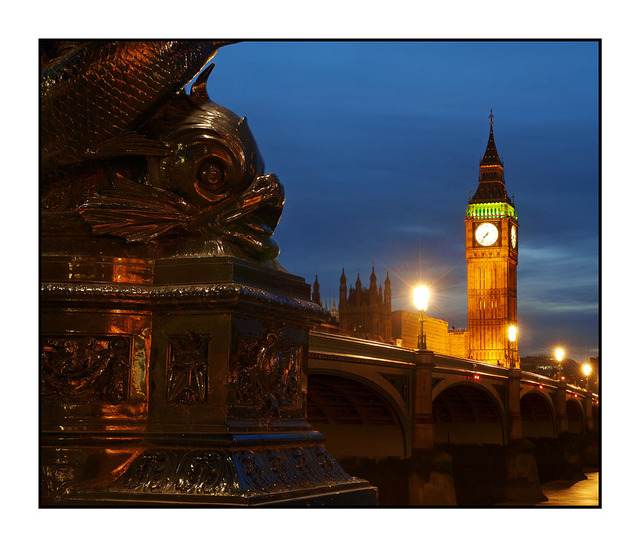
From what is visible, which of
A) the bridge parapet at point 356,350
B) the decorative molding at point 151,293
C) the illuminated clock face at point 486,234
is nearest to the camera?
the decorative molding at point 151,293

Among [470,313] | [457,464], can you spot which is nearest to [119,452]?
[457,464]

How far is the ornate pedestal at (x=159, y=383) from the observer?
8.22 feet

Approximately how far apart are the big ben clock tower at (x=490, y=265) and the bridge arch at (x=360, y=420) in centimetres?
5902

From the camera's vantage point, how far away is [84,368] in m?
2.58

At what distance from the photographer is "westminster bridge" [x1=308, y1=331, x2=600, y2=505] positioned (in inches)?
974

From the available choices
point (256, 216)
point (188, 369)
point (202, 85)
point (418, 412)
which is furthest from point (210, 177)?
point (418, 412)

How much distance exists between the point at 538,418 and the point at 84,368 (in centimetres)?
4975

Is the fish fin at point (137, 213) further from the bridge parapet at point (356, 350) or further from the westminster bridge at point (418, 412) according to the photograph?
the westminster bridge at point (418, 412)

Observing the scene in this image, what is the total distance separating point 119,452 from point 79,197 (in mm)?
776

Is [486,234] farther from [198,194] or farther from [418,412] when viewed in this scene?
[198,194]

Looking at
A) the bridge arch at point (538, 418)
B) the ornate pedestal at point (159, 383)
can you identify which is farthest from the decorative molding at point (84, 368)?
the bridge arch at point (538, 418)

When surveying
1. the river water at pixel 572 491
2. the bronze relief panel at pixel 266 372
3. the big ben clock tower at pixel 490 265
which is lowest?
the river water at pixel 572 491

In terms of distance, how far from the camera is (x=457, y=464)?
38562 mm

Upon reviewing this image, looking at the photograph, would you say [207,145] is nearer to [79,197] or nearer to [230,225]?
[230,225]
